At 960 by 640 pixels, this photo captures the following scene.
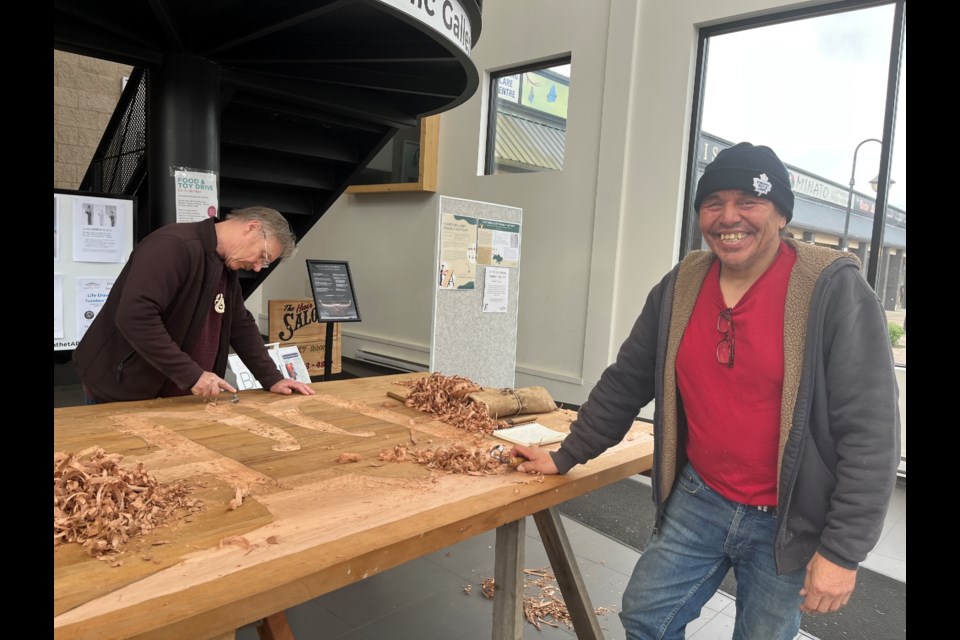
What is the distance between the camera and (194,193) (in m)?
3.52

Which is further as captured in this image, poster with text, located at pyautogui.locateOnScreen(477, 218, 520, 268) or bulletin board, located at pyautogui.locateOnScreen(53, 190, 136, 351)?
poster with text, located at pyautogui.locateOnScreen(477, 218, 520, 268)

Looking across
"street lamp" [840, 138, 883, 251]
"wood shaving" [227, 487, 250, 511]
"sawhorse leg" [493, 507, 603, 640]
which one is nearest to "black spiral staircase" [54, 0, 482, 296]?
"wood shaving" [227, 487, 250, 511]

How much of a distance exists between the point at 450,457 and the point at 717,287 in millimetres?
857

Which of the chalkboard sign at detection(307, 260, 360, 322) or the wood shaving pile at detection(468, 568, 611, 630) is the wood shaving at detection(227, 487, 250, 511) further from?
the chalkboard sign at detection(307, 260, 360, 322)

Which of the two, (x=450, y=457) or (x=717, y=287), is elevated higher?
(x=717, y=287)

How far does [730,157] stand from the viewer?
1.40 metres

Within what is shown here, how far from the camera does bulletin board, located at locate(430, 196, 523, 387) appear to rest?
4.18 metres

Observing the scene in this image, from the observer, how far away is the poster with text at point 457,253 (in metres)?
4.14

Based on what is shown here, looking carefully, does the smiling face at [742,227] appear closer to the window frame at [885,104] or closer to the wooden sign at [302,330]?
the window frame at [885,104]

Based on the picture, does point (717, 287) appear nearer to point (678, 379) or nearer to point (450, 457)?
→ point (678, 379)

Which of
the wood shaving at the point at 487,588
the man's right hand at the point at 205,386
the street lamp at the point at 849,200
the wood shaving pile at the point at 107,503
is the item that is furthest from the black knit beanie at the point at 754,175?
the street lamp at the point at 849,200

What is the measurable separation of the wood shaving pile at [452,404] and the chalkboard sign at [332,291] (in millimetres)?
1816

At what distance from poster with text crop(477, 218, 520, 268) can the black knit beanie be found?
3043 mm
